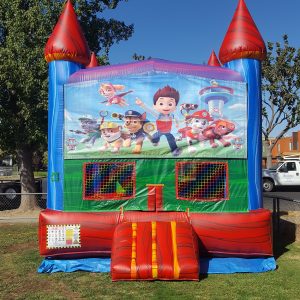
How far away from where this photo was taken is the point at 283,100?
25156 millimetres

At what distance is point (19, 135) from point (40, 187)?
14.7 feet

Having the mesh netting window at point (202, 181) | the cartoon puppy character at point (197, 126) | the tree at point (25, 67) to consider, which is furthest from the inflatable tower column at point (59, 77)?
the tree at point (25, 67)

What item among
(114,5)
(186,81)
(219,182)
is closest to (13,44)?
(114,5)

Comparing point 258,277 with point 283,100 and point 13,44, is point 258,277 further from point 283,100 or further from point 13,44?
point 283,100

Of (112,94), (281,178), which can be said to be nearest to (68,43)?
(112,94)

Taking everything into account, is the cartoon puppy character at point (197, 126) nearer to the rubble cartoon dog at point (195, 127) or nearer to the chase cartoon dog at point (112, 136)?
the rubble cartoon dog at point (195, 127)

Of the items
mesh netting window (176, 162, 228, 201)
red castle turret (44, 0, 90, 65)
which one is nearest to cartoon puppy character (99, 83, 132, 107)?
red castle turret (44, 0, 90, 65)

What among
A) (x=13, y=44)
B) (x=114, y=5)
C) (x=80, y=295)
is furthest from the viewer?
(x=114, y=5)

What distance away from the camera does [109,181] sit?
763 cm

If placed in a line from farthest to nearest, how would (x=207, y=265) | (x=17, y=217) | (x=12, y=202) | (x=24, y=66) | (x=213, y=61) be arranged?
(x=12, y=202) → (x=17, y=217) → (x=24, y=66) → (x=213, y=61) → (x=207, y=265)

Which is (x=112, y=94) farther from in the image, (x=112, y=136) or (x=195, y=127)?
(x=195, y=127)

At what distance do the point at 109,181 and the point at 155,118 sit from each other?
139 centimetres

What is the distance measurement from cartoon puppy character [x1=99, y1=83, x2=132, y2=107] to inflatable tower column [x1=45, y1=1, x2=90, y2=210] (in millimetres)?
746

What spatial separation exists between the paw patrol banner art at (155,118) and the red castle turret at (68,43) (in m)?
0.65
